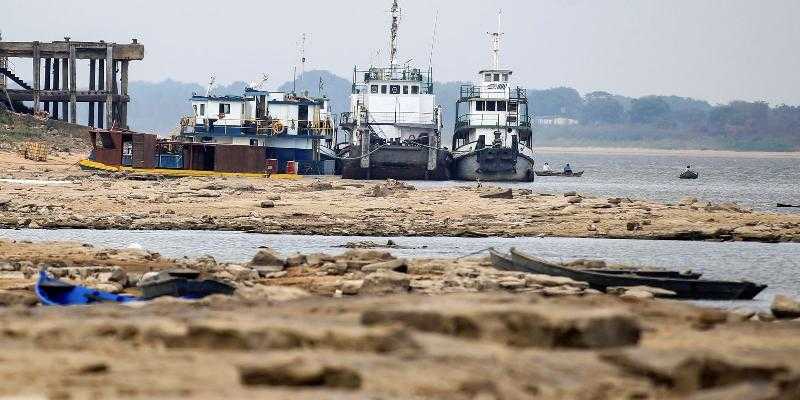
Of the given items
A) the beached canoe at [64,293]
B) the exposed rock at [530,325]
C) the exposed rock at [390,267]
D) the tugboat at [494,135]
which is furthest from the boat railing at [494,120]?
the exposed rock at [530,325]

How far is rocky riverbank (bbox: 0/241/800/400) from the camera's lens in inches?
430

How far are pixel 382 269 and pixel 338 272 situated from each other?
780 millimetres

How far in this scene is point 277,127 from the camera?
78.6 meters

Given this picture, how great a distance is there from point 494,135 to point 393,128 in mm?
6147

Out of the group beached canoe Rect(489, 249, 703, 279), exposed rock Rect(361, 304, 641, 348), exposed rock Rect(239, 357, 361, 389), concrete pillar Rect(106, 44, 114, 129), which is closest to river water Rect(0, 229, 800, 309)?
beached canoe Rect(489, 249, 703, 279)

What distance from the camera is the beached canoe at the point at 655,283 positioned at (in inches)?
923

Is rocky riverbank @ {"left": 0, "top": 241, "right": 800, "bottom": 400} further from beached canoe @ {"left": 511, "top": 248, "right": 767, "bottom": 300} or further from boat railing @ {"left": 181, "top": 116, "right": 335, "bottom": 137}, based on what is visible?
boat railing @ {"left": 181, "top": 116, "right": 335, "bottom": 137}

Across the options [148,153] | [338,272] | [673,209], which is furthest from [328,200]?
[338,272]

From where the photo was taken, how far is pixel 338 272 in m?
23.9

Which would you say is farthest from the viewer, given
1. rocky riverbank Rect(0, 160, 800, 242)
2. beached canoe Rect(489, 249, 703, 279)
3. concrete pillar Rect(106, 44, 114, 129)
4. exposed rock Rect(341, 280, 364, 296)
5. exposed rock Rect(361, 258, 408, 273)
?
concrete pillar Rect(106, 44, 114, 129)

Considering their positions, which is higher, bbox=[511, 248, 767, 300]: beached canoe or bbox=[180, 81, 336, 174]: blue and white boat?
bbox=[180, 81, 336, 174]: blue and white boat

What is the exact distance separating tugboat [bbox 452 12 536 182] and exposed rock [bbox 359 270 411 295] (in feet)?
203

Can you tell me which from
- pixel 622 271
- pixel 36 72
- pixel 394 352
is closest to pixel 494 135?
pixel 36 72

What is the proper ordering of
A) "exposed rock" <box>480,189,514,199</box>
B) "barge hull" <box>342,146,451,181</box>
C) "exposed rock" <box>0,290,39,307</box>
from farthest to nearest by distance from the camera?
"barge hull" <box>342,146,451,181</box>
"exposed rock" <box>480,189,514,199</box>
"exposed rock" <box>0,290,39,307</box>
